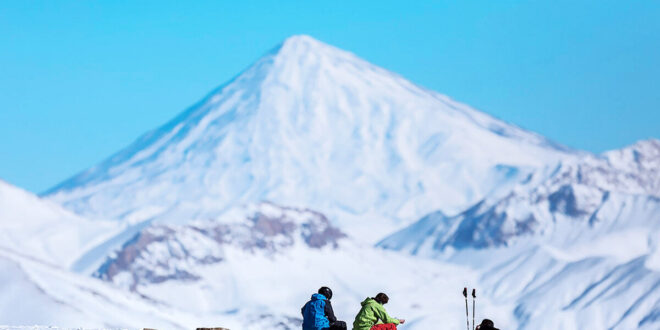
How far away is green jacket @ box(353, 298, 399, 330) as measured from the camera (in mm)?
31750

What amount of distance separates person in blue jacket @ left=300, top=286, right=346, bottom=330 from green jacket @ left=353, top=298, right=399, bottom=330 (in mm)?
573

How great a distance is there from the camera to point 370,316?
31.9 metres

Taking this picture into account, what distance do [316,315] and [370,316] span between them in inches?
47.7

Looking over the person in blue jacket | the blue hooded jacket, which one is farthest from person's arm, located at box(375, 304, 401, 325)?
the blue hooded jacket

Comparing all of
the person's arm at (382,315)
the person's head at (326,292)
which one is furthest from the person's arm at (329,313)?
the person's arm at (382,315)

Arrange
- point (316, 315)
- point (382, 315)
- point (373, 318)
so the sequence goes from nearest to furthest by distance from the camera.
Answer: point (382, 315) → point (373, 318) → point (316, 315)

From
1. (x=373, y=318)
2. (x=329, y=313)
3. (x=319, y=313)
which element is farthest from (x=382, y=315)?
(x=319, y=313)

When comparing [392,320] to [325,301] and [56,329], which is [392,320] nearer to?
[325,301]

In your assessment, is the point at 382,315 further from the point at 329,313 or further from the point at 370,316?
the point at 329,313

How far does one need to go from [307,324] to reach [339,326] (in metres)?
1.20

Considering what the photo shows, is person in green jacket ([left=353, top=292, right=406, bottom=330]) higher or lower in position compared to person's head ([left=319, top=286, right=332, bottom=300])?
lower

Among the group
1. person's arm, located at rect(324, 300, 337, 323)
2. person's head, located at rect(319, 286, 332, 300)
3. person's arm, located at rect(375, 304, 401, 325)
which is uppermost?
person's head, located at rect(319, 286, 332, 300)

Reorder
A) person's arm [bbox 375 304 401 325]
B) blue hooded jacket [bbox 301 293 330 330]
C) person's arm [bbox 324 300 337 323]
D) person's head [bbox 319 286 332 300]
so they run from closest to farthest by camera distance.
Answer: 1. person's arm [bbox 375 304 401 325]
2. person's arm [bbox 324 300 337 323]
3. blue hooded jacket [bbox 301 293 330 330]
4. person's head [bbox 319 286 332 300]

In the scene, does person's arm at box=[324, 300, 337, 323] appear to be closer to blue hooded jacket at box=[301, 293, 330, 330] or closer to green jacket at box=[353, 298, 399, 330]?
blue hooded jacket at box=[301, 293, 330, 330]
